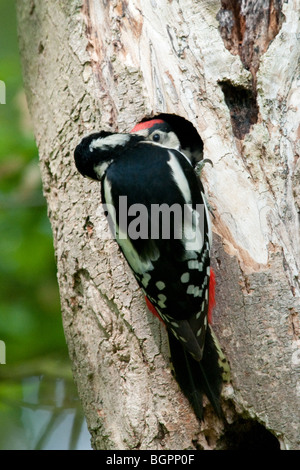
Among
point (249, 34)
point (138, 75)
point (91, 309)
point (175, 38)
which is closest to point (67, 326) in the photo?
point (91, 309)

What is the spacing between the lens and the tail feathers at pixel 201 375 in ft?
8.25

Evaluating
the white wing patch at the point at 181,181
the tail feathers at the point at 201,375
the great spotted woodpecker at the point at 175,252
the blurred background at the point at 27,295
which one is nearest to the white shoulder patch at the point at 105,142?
the great spotted woodpecker at the point at 175,252

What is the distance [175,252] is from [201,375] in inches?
20.7

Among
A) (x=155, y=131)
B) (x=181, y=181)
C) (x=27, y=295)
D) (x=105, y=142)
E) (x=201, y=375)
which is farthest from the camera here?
(x=27, y=295)

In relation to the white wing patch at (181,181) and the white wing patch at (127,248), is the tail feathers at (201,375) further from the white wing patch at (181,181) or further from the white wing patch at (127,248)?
the white wing patch at (181,181)

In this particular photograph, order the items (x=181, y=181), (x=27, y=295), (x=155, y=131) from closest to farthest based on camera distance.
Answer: (x=181, y=181)
(x=155, y=131)
(x=27, y=295)

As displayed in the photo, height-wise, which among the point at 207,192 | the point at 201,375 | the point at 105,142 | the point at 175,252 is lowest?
the point at 201,375

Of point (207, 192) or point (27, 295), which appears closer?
point (207, 192)

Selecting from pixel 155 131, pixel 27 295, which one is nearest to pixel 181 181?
pixel 155 131

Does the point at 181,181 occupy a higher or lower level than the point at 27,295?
higher

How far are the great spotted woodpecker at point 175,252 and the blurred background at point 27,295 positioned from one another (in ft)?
5.48

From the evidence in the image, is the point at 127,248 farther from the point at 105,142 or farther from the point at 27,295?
the point at 27,295

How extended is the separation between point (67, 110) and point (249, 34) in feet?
3.45

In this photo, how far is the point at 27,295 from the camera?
14.5ft
